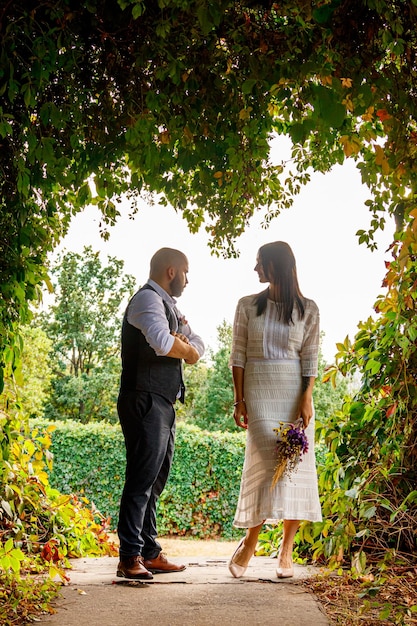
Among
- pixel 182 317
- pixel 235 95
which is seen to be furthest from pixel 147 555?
pixel 235 95

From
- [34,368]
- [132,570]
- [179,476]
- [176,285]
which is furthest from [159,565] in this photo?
[34,368]

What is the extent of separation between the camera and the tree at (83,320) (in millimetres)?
20047

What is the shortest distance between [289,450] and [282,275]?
3.31ft

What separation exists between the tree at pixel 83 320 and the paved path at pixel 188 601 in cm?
1604

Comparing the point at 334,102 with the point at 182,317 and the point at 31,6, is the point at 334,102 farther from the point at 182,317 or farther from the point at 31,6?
the point at 182,317

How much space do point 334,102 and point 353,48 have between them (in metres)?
0.28

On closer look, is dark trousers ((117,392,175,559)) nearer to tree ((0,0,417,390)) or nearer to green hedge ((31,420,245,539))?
tree ((0,0,417,390))

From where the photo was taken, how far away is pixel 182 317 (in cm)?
418

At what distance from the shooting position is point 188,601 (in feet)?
10.7

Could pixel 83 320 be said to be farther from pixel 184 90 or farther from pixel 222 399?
pixel 184 90

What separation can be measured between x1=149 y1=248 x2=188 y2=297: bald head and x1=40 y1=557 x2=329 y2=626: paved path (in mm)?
1638

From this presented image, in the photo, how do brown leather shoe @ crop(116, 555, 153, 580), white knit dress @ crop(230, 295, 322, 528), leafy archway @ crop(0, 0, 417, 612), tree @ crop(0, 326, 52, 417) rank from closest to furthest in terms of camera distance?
leafy archway @ crop(0, 0, 417, 612), brown leather shoe @ crop(116, 555, 153, 580), white knit dress @ crop(230, 295, 322, 528), tree @ crop(0, 326, 52, 417)

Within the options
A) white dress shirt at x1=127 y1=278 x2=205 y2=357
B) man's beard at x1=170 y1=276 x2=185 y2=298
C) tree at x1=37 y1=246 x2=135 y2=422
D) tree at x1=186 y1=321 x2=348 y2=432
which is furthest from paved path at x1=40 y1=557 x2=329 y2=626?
tree at x1=37 y1=246 x2=135 y2=422

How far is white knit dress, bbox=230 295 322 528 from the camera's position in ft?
12.9
